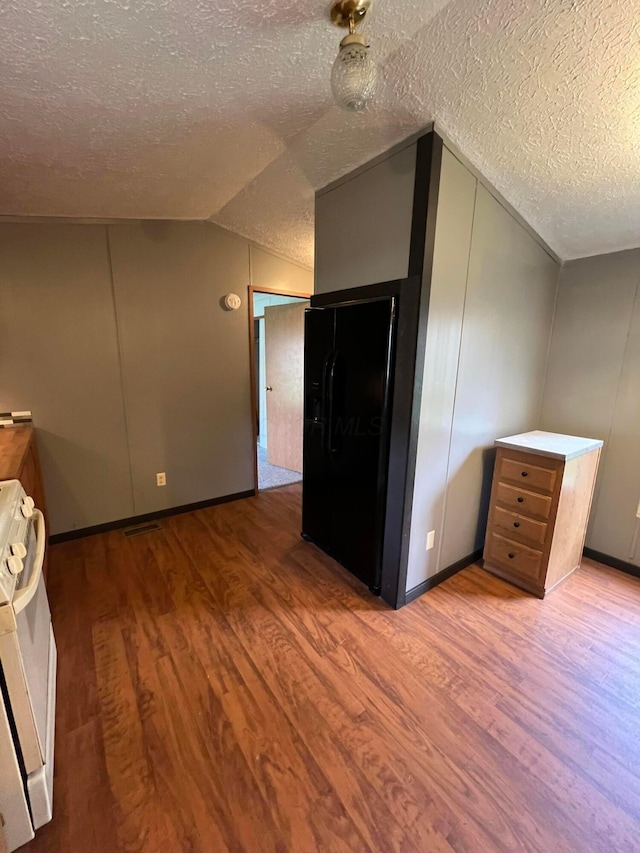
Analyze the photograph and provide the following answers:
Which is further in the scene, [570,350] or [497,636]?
[570,350]

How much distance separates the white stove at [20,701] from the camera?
915 mm

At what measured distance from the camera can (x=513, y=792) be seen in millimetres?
1146

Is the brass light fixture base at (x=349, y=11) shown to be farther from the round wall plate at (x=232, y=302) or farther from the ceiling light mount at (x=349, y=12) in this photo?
the round wall plate at (x=232, y=302)

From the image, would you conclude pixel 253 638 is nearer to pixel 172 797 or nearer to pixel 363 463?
pixel 172 797

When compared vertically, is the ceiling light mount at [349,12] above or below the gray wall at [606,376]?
above

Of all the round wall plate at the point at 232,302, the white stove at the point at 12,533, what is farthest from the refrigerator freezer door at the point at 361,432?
the white stove at the point at 12,533

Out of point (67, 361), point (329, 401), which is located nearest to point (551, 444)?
point (329, 401)

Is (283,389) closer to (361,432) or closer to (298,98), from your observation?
(361,432)

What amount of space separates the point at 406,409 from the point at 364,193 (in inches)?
46.5

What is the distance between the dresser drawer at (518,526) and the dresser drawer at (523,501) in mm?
42

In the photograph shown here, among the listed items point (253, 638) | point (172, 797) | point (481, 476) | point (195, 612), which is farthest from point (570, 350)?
point (172, 797)

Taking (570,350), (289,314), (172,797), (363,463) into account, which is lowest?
(172,797)

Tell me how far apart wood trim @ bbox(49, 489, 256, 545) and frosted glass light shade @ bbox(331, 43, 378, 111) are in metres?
2.96

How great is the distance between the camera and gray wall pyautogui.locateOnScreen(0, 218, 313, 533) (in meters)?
2.35
